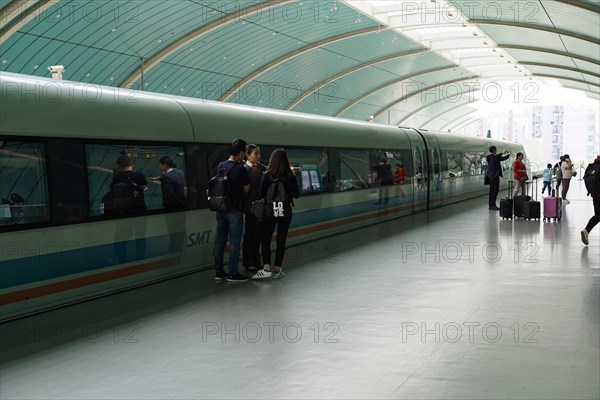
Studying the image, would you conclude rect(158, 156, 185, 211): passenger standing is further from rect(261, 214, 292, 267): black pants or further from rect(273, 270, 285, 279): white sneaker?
rect(273, 270, 285, 279): white sneaker

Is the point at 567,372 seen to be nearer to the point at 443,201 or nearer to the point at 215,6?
the point at 443,201

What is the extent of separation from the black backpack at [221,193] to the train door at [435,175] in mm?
13191

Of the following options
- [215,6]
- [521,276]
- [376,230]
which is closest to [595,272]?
[521,276]

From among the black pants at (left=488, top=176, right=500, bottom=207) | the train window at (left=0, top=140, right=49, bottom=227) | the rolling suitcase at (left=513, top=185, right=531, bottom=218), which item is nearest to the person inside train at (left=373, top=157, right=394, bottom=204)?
the rolling suitcase at (left=513, top=185, right=531, bottom=218)

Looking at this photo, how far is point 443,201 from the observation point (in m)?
22.5

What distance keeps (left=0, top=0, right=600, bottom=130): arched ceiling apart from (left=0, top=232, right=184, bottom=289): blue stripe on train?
9.78 meters

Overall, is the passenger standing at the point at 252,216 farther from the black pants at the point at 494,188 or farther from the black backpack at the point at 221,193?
the black pants at the point at 494,188

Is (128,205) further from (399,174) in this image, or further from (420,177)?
(420,177)

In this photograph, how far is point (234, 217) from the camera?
8578 millimetres

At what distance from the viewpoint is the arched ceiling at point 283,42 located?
2242cm

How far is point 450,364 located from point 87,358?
303cm

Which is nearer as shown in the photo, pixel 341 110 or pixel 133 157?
pixel 133 157

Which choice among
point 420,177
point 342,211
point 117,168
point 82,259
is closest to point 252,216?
point 117,168

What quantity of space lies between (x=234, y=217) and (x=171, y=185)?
1.06m
